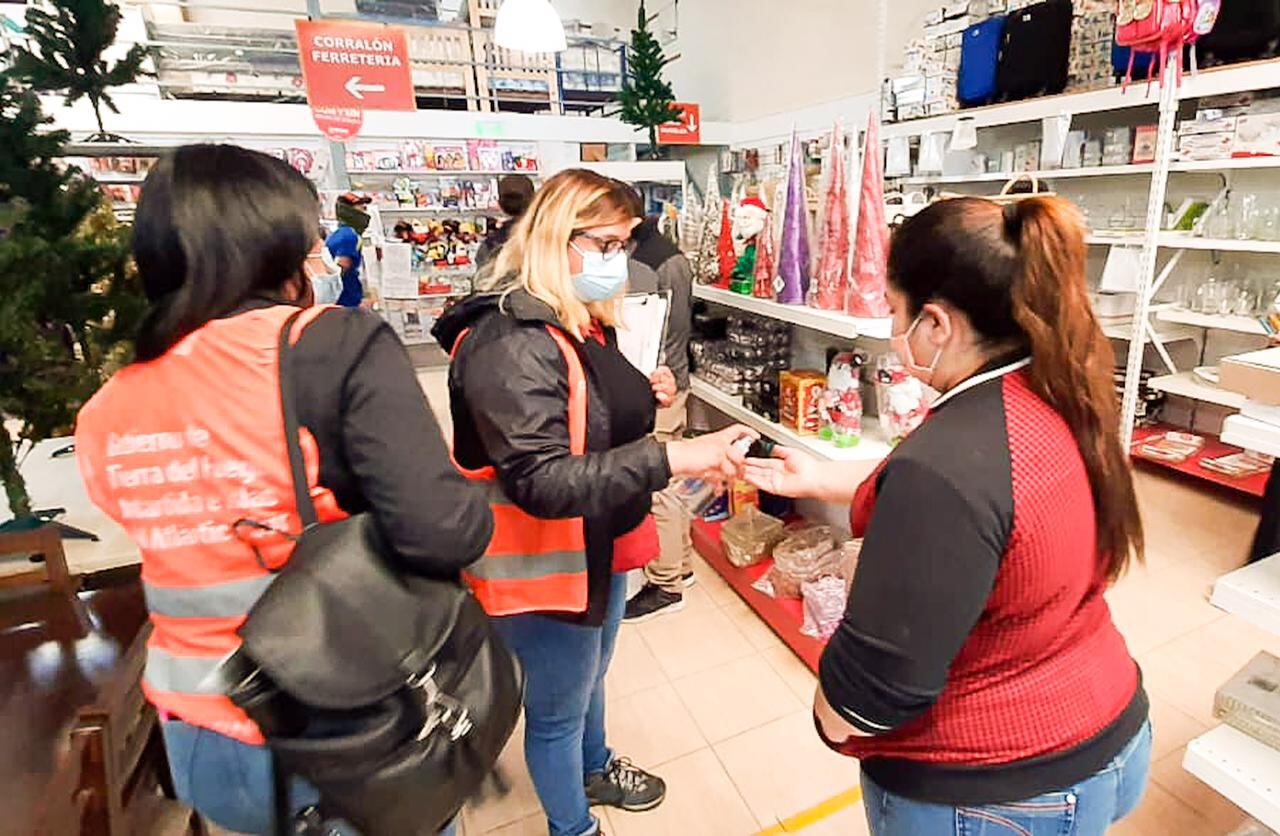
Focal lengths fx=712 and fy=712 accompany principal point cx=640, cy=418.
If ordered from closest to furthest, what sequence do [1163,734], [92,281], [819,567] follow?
[92,281] → [1163,734] → [819,567]

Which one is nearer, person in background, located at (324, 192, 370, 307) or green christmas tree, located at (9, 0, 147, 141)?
green christmas tree, located at (9, 0, 147, 141)

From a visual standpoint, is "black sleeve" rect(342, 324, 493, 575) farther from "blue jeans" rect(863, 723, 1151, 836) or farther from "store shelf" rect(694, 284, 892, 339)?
"store shelf" rect(694, 284, 892, 339)

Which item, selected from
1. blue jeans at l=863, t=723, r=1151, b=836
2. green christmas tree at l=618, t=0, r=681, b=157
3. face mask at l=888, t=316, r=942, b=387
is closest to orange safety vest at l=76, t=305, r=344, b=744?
face mask at l=888, t=316, r=942, b=387

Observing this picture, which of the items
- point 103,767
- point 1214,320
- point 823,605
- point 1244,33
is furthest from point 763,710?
point 1244,33

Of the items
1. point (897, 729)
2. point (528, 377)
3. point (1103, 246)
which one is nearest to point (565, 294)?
point (528, 377)

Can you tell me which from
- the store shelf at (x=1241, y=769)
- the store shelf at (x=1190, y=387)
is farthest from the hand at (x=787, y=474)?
the store shelf at (x=1190, y=387)

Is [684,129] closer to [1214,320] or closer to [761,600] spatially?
A: [1214,320]

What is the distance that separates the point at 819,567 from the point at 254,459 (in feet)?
7.37

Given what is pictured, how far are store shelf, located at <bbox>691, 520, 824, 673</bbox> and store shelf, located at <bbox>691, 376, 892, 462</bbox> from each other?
717mm

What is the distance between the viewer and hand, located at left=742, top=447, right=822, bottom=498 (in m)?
1.44

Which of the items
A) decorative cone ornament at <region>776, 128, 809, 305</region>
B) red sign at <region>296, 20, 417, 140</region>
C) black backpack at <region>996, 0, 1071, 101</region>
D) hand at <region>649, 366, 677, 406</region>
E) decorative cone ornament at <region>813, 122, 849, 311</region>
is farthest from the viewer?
black backpack at <region>996, 0, 1071, 101</region>

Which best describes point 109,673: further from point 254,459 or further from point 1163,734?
point 1163,734

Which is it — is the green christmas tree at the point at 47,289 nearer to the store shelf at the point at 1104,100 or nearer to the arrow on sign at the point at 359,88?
the arrow on sign at the point at 359,88

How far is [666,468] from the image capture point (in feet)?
4.48
